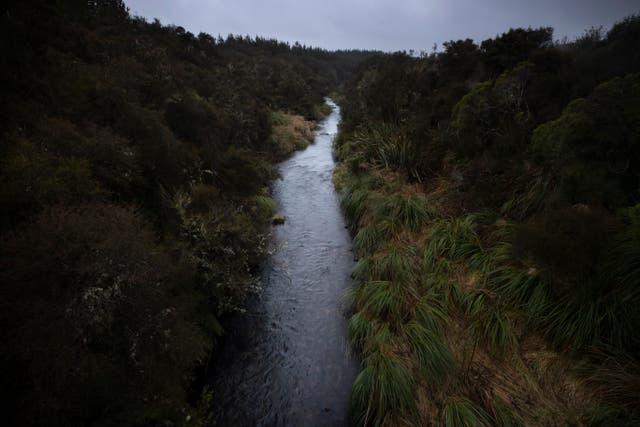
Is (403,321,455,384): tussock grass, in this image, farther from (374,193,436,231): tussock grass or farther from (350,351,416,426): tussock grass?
(374,193,436,231): tussock grass

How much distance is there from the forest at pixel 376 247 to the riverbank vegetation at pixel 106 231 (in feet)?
0.09

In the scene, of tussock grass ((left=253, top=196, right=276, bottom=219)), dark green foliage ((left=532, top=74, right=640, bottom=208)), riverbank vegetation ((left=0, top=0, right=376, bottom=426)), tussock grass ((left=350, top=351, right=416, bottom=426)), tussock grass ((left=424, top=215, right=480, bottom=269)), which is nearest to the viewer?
riverbank vegetation ((left=0, top=0, right=376, bottom=426))

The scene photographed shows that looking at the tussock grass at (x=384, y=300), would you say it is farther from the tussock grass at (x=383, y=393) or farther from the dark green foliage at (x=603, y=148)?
the dark green foliage at (x=603, y=148)

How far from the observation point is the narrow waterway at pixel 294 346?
491 cm

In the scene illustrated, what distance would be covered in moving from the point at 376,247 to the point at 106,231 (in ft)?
19.7

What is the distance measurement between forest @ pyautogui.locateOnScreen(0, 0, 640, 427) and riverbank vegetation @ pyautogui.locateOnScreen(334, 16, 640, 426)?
29mm

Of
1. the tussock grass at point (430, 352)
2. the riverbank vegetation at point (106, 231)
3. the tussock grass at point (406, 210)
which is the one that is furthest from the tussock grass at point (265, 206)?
the tussock grass at point (430, 352)

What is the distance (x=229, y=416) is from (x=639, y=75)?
27.8ft

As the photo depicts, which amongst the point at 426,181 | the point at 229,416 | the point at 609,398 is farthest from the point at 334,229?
the point at 609,398

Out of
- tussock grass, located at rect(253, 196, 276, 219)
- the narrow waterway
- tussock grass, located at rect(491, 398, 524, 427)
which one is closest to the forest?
tussock grass, located at rect(491, 398, 524, 427)

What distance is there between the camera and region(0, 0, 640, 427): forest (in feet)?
10.3

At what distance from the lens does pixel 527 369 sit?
4129 mm

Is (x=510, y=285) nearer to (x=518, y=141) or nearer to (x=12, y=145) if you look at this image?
(x=518, y=141)

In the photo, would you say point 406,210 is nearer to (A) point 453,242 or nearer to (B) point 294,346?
(A) point 453,242
